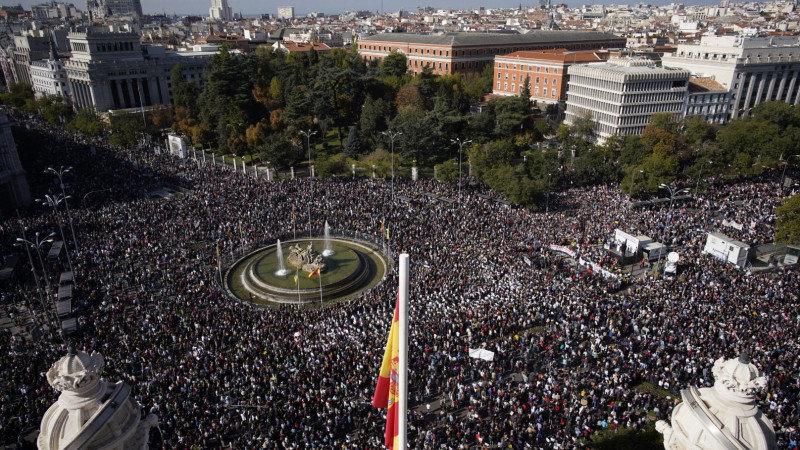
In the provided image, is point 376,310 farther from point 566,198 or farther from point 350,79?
point 350,79

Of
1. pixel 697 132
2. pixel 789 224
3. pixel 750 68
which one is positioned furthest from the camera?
pixel 750 68

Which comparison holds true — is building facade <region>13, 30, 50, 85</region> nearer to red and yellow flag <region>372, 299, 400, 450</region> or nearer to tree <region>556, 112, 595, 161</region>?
tree <region>556, 112, 595, 161</region>

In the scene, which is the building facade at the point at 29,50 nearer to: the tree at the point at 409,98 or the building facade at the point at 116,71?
the building facade at the point at 116,71

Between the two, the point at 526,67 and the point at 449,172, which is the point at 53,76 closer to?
the point at 449,172

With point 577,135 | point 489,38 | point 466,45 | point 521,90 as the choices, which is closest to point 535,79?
point 521,90

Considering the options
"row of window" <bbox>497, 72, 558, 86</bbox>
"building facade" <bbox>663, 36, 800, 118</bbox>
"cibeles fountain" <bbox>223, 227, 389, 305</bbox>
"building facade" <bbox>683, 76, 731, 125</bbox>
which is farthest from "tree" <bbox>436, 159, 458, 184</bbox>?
"building facade" <bbox>663, 36, 800, 118</bbox>

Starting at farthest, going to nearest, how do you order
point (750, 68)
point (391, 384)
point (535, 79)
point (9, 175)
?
point (535, 79) < point (750, 68) < point (9, 175) < point (391, 384)

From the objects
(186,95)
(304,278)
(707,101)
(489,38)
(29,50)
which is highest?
(489,38)
